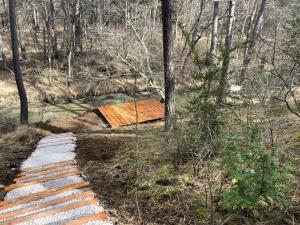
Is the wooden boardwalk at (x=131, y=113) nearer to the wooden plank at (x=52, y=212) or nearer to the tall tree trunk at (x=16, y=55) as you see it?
the tall tree trunk at (x=16, y=55)

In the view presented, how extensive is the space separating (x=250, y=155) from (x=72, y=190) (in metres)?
2.77

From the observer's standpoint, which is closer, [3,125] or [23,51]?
[3,125]

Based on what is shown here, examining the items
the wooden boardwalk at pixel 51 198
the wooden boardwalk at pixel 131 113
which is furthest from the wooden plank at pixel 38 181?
the wooden boardwalk at pixel 131 113

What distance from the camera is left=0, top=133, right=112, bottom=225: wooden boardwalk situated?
367 centimetres

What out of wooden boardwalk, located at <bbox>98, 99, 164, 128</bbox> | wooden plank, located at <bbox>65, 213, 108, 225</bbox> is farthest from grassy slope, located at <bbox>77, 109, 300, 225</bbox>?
wooden boardwalk, located at <bbox>98, 99, 164, 128</bbox>

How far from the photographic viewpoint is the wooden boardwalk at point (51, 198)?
3.67m

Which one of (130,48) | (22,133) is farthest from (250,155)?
(130,48)

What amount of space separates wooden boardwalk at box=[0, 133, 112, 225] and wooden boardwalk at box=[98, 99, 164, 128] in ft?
27.1

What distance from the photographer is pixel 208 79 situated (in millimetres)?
5090

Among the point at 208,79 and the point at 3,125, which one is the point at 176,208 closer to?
the point at 208,79

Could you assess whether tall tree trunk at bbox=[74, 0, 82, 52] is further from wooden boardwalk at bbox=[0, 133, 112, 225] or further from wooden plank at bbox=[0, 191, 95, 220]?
wooden plank at bbox=[0, 191, 95, 220]

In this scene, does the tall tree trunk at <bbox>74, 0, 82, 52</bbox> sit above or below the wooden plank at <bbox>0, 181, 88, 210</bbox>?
above

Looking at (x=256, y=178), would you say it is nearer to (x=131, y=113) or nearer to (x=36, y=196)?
(x=36, y=196)

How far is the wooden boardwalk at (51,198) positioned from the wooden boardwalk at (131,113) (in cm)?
825
